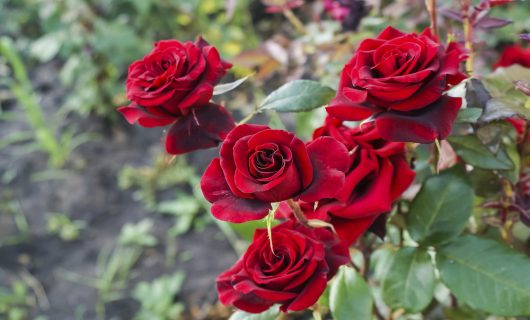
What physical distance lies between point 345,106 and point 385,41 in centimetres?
7

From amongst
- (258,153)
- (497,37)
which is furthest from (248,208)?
(497,37)

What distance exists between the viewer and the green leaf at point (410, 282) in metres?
0.63

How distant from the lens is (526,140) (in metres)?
0.69

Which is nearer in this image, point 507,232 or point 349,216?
point 349,216

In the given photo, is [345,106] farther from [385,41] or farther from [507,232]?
[507,232]

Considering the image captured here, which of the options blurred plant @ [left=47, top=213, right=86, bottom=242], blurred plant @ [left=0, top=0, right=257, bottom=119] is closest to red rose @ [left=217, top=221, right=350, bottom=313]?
blurred plant @ [left=47, top=213, right=86, bottom=242]

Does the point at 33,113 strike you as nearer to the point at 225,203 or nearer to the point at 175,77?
the point at 175,77

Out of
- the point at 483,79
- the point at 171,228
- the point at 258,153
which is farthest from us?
the point at 171,228

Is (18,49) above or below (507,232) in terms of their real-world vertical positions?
below

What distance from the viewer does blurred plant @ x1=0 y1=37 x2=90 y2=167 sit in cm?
200

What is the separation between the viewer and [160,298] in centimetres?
152

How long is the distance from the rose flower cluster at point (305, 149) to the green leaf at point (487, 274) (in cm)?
12

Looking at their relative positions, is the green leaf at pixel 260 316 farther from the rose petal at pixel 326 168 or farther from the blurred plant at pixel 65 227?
the blurred plant at pixel 65 227

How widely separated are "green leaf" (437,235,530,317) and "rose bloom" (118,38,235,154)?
293 millimetres
